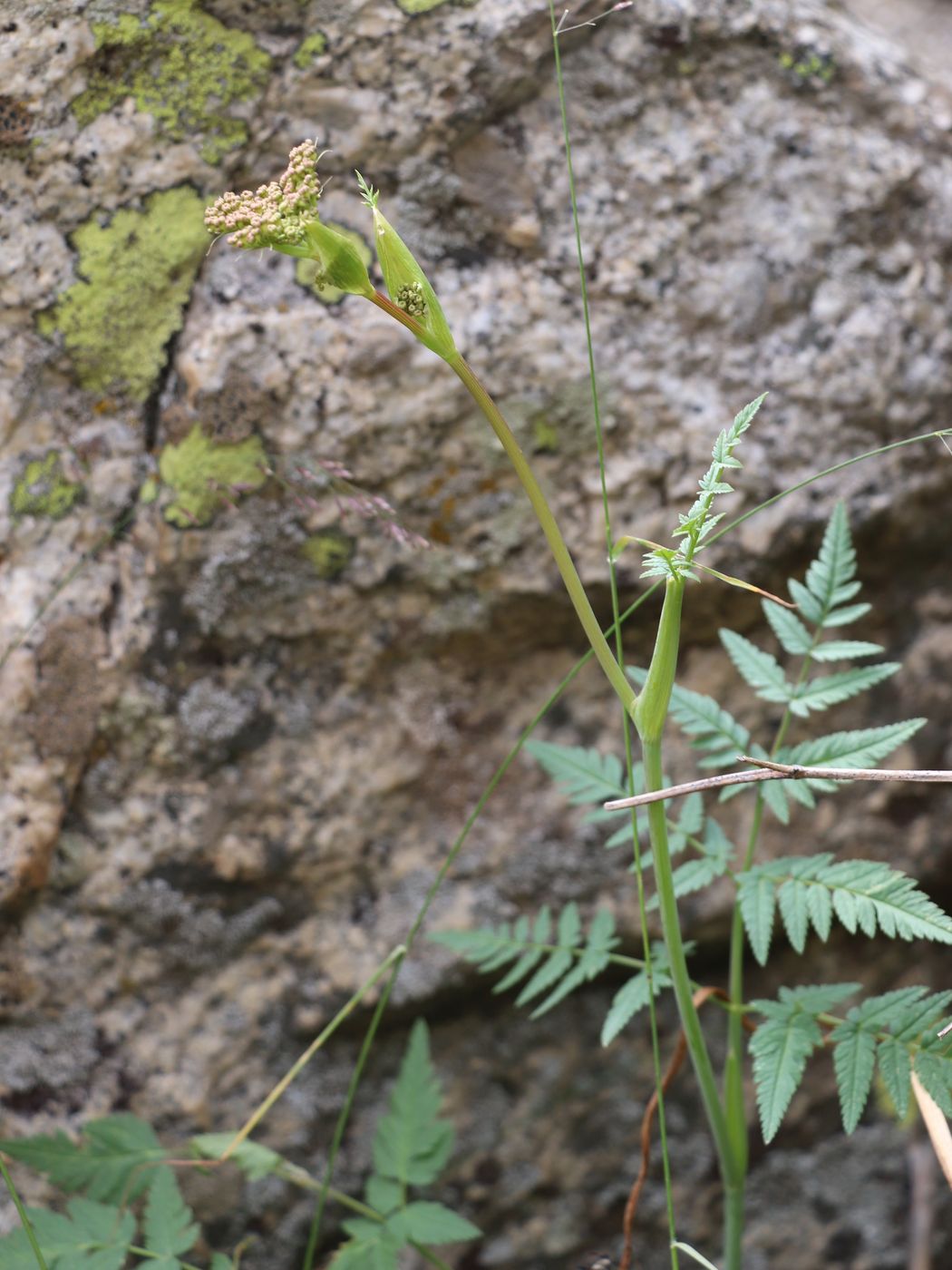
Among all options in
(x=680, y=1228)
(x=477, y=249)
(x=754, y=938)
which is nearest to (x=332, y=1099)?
(x=680, y=1228)

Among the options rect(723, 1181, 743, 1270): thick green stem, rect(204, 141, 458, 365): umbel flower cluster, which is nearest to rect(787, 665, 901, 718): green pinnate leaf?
rect(723, 1181, 743, 1270): thick green stem

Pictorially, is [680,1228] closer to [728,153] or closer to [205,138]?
[728,153]

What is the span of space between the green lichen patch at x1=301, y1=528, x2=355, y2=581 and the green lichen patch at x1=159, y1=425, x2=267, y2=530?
0.13m

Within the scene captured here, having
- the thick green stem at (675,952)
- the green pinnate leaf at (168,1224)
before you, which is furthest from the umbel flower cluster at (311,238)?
the green pinnate leaf at (168,1224)

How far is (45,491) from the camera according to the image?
1.64 meters

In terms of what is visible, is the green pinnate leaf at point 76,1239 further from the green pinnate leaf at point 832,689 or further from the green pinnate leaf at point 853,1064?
the green pinnate leaf at point 832,689

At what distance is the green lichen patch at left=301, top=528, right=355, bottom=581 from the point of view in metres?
1.68

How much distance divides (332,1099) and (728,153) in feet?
5.76

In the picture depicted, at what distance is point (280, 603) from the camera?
5.53 feet

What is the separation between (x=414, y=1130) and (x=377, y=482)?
0.99m

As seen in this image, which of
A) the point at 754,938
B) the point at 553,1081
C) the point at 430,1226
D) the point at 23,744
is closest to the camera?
the point at 754,938

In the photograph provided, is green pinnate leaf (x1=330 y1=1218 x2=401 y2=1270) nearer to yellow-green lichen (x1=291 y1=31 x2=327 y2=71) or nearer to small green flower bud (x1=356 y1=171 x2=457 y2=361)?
small green flower bud (x1=356 y1=171 x2=457 y2=361)

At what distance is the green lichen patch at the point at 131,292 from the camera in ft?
5.29

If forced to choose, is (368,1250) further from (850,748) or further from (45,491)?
(45,491)
